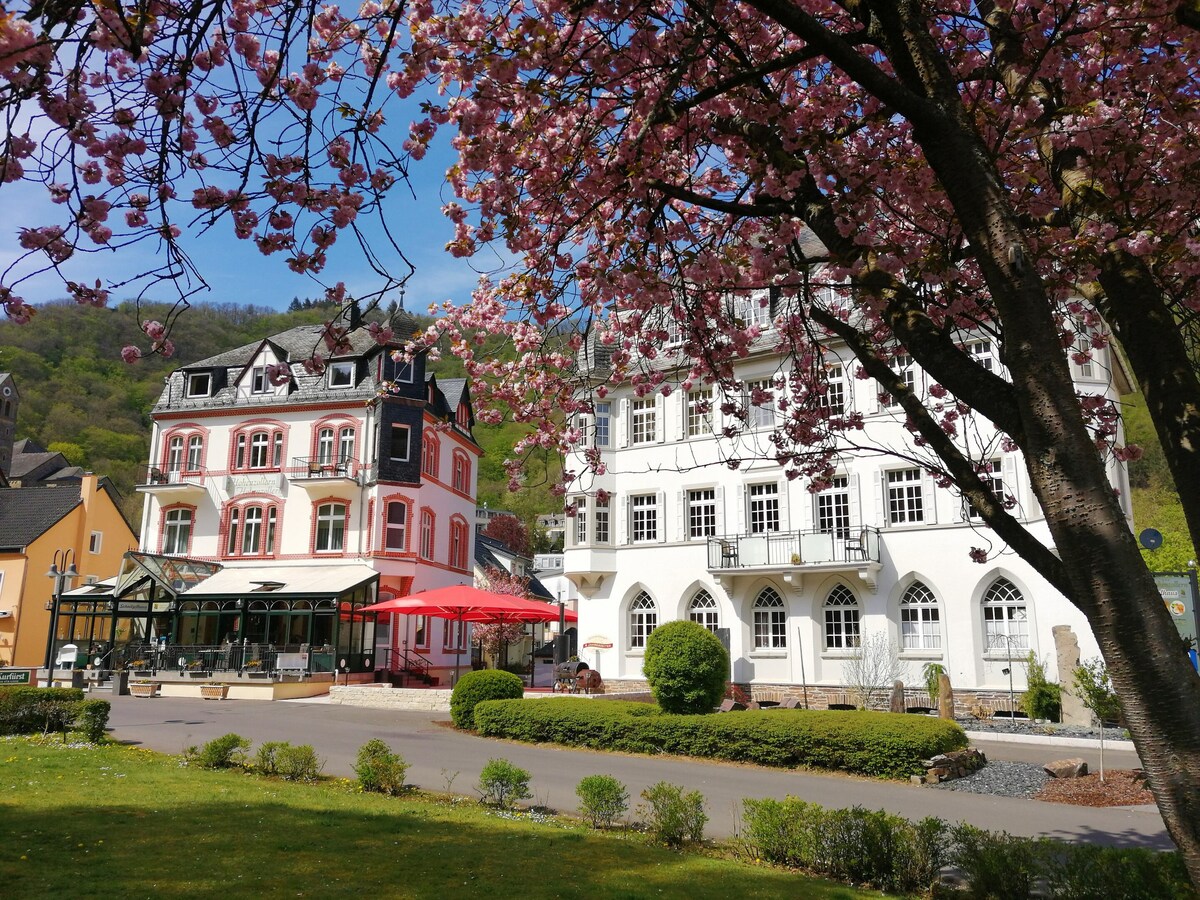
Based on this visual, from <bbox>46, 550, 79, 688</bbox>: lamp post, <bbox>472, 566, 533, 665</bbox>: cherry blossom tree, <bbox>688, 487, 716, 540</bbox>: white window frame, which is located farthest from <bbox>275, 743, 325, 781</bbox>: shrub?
<bbox>472, 566, 533, 665</bbox>: cherry blossom tree

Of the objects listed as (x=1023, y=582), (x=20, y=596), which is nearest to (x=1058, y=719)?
(x=1023, y=582)

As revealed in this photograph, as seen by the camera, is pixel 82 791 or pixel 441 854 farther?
pixel 82 791

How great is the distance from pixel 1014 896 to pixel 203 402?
37.0m

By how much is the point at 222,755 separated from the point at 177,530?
26.8 m

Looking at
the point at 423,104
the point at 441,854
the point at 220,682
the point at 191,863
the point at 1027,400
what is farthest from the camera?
the point at 220,682

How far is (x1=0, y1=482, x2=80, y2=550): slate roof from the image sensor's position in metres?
39.7

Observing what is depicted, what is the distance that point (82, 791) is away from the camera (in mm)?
10125

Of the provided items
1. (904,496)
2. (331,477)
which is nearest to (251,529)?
(331,477)

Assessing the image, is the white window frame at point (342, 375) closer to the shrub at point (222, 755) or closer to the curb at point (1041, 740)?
the shrub at point (222, 755)

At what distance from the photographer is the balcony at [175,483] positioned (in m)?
36.1

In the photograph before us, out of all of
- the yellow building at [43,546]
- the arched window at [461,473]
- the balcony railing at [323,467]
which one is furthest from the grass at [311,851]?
the yellow building at [43,546]

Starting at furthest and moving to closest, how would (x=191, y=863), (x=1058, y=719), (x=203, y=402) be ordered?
1. (x=203, y=402)
2. (x=1058, y=719)
3. (x=191, y=863)

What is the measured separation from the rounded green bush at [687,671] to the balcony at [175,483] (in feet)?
83.1

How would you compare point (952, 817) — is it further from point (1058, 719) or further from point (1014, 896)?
point (1058, 719)
